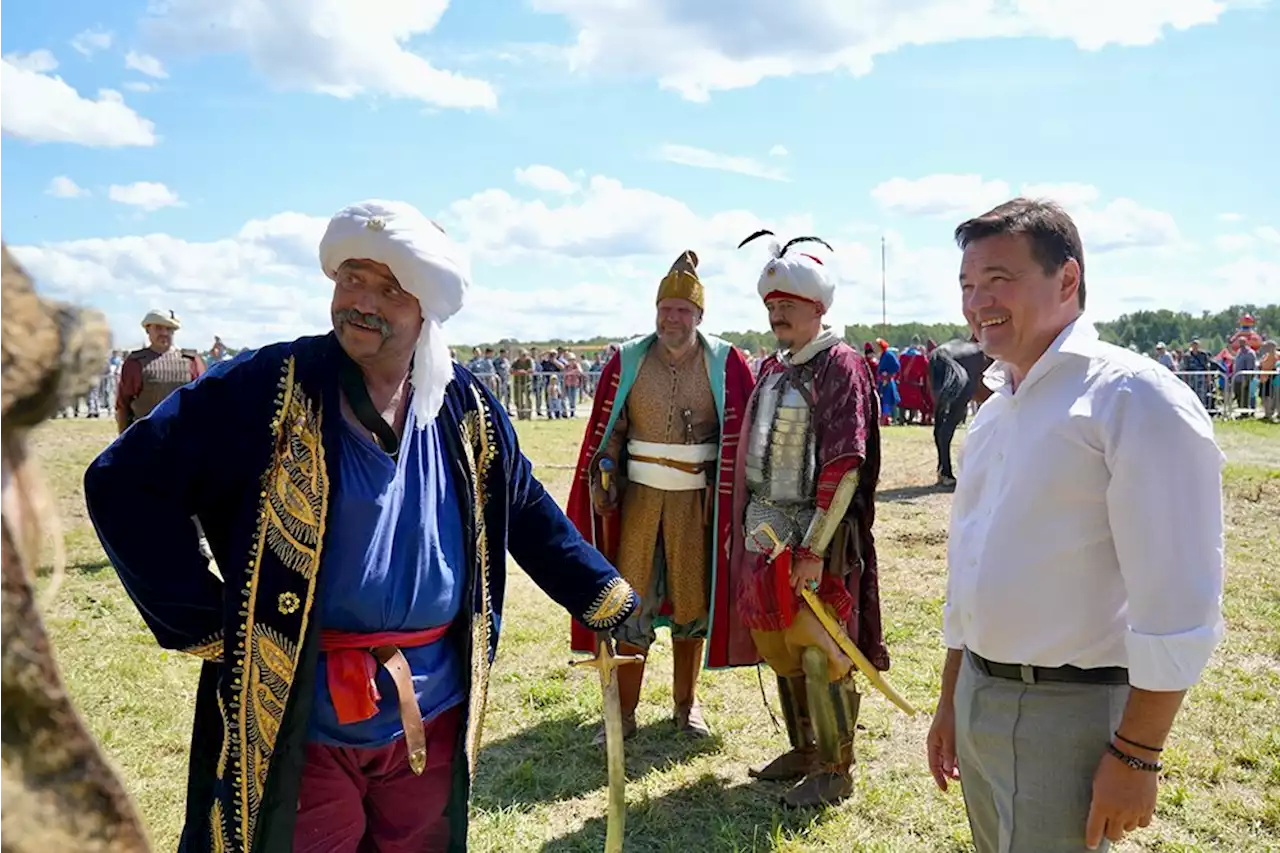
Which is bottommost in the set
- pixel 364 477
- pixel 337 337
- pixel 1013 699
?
pixel 1013 699

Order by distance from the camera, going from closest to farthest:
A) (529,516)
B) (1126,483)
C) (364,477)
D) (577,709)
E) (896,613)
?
(1126,483)
(364,477)
(529,516)
(577,709)
(896,613)

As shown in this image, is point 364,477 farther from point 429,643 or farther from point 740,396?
point 740,396

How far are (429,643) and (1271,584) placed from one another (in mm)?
A: 6572

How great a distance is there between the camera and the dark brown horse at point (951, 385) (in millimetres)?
10789

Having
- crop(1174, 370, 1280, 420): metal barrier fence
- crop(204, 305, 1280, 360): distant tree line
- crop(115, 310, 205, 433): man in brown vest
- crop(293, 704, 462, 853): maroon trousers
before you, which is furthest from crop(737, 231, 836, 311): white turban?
crop(204, 305, 1280, 360): distant tree line

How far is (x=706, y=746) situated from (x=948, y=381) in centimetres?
726

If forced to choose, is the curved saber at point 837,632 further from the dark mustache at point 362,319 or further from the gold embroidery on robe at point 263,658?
the gold embroidery on robe at point 263,658

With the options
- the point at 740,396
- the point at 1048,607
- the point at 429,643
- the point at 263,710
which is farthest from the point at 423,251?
the point at 740,396

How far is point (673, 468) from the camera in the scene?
4492mm

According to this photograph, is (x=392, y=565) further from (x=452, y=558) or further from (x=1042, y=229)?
(x=1042, y=229)

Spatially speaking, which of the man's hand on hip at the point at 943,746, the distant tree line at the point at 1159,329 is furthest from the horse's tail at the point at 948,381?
the distant tree line at the point at 1159,329

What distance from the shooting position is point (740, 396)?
447cm

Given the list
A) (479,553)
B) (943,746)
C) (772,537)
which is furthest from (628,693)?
(479,553)

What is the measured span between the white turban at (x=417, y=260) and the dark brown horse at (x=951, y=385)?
9031 mm
